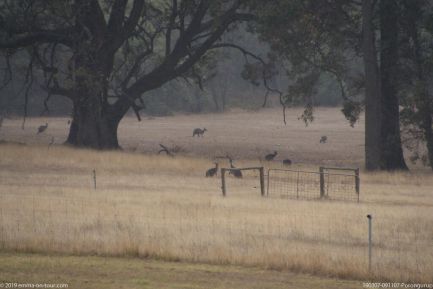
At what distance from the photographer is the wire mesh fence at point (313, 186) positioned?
25.1m

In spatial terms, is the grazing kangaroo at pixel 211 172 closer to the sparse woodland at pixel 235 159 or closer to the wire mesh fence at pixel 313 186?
the sparse woodland at pixel 235 159

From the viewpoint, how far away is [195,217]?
64.7ft

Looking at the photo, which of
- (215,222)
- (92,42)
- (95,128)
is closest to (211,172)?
(215,222)

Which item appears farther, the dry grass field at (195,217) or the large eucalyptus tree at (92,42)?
the large eucalyptus tree at (92,42)

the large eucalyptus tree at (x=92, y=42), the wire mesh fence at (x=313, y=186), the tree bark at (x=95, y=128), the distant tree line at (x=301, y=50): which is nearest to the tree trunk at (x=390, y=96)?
the distant tree line at (x=301, y=50)

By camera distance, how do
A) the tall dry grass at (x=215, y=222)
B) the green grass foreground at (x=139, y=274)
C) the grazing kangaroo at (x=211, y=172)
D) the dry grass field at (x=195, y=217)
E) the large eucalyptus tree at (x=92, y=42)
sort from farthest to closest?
the large eucalyptus tree at (x=92, y=42) < the grazing kangaroo at (x=211, y=172) < the dry grass field at (x=195, y=217) < the tall dry grass at (x=215, y=222) < the green grass foreground at (x=139, y=274)

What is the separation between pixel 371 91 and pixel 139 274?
2326 cm

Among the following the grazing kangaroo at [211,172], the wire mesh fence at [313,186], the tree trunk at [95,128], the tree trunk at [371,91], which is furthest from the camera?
the tree trunk at [95,128]

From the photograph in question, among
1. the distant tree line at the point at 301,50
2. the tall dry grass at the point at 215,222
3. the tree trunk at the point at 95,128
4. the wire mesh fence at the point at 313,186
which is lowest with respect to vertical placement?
the wire mesh fence at the point at 313,186

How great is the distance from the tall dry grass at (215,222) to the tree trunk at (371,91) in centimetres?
433

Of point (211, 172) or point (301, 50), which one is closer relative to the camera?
point (211, 172)

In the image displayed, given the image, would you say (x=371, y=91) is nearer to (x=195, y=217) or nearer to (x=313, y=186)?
(x=313, y=186)

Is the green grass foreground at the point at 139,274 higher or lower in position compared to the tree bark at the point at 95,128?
lower

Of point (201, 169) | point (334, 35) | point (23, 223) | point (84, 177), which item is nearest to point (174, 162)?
point (201, 169)
